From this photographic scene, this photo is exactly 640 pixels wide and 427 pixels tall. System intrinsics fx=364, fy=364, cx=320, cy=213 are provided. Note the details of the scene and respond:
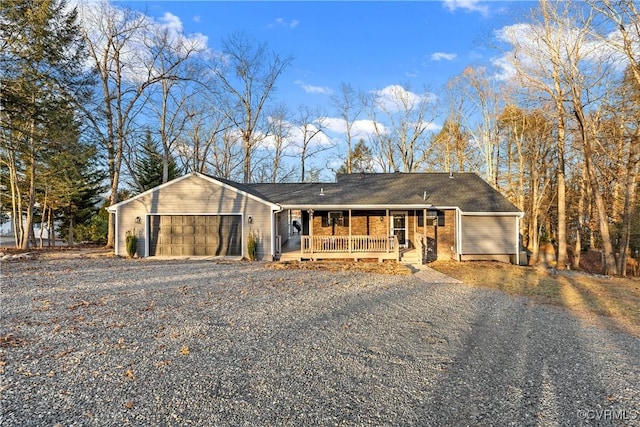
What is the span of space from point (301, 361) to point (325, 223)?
Result: 12.3 m

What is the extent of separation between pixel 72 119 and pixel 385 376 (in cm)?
1345

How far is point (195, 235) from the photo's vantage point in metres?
15.2

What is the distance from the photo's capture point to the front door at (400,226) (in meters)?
16.4

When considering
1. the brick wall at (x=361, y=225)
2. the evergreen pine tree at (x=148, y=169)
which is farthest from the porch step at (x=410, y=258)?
the evergreen pine tree at (x=148, y=169)

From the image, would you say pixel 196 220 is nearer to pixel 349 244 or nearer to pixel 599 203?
pixel 349 244

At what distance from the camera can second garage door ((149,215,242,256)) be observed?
1509 cm

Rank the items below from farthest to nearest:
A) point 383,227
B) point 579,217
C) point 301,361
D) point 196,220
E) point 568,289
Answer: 1. point 579,217
2. point 383,227
3. point 196,220
4. point 568,289
5. point 301,361

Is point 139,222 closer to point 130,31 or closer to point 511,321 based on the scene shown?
point 130,31

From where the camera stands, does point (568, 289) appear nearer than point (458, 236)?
Yes

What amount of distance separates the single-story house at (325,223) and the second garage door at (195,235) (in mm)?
41

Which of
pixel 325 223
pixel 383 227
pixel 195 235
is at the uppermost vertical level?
pixel 325 223

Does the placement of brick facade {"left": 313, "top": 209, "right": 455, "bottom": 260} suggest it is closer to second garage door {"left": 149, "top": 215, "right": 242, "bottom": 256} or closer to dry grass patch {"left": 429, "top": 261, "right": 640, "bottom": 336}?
dry grass patch {"left": 429, "top": 261, "right": 640, "bottom": 336}

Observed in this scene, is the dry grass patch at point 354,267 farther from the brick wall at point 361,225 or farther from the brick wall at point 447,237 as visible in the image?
the brick wall at point 447,237

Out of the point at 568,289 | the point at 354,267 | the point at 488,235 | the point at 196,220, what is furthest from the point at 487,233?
the point at 196,220
